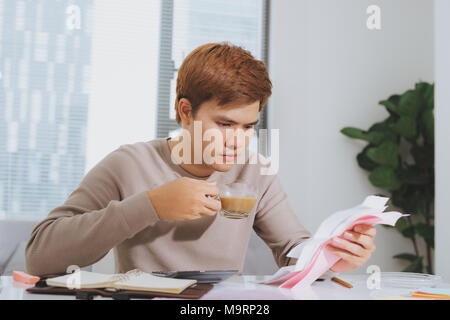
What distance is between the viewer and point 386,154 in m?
2.77

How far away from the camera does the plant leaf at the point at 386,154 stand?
109 inches

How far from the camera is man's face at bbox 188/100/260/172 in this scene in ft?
3.88

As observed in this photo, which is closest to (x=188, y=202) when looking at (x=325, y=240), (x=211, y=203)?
(x=211, y=203)

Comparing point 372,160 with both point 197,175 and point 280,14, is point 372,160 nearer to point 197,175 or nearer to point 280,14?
point 280,14

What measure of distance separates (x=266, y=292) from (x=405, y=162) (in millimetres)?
2300

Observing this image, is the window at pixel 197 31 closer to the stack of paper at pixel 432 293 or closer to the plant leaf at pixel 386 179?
the plant leaf at pixel 386 179

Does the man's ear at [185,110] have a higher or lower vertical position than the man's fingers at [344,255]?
higher

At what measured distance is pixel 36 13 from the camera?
9.61 feet

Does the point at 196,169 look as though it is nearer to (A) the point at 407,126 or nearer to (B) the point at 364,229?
(B) the point at 364,229

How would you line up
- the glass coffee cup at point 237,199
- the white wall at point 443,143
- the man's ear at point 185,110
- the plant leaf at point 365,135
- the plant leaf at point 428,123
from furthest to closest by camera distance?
the plant leaf at point 365,135 → the plant leaf at point 428,123 → the white wall at point 443,143 → the man's ear at point 185,110 → the glass coffee cup at point 237,199

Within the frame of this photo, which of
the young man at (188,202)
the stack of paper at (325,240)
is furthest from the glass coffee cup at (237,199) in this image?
the stack of paper at (325,240)

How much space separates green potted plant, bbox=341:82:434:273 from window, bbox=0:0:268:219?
134 centimetres

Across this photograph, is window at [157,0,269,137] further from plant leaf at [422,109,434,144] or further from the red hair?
the red hair
